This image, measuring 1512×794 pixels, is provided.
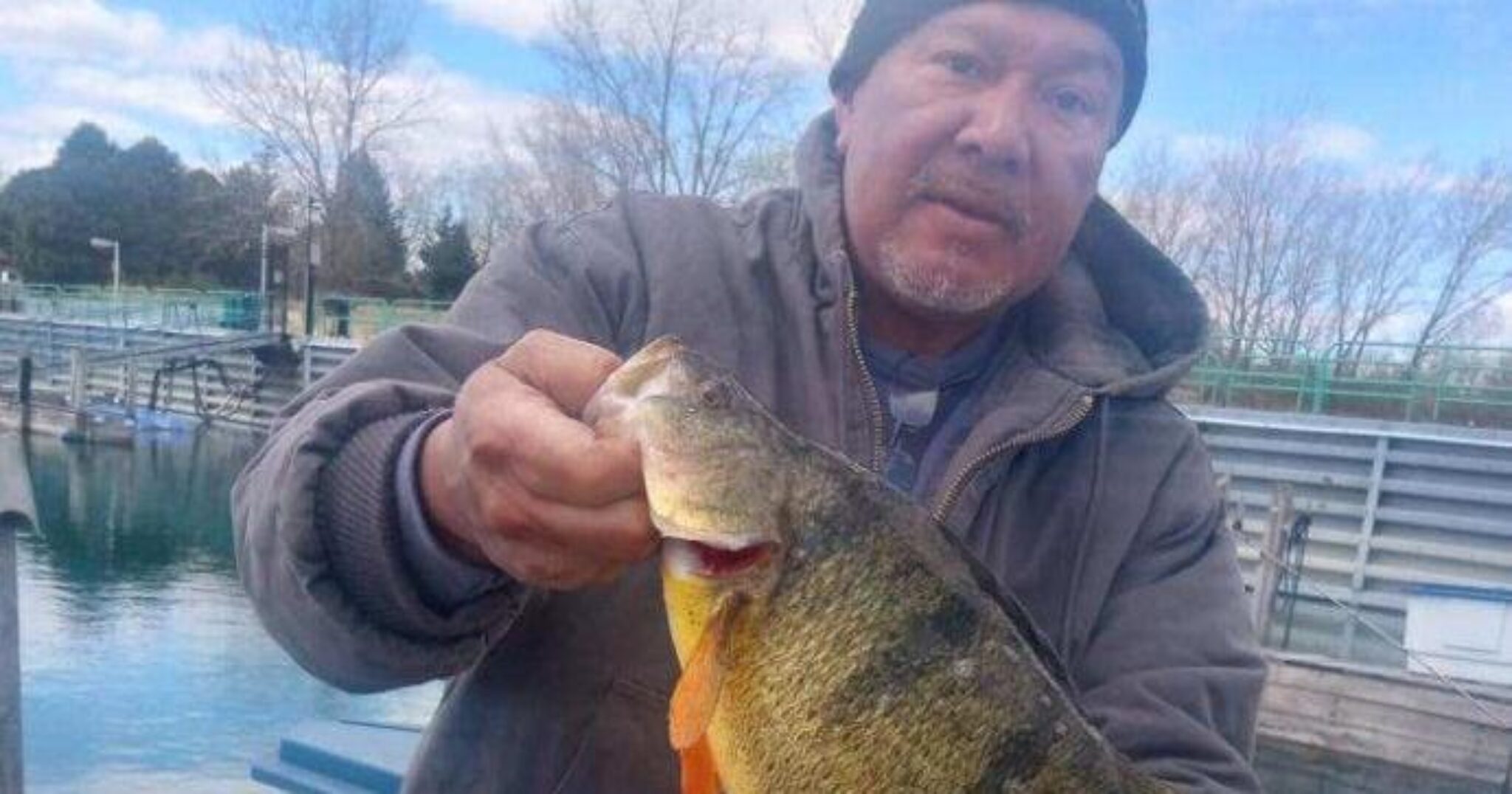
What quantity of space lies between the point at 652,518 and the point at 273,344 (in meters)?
30.8

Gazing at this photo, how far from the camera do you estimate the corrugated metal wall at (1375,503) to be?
1595 centimetres

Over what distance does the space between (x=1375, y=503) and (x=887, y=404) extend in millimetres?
16203

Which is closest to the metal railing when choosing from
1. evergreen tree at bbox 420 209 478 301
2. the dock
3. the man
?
evergreen tree at bbox 420 209 478 301

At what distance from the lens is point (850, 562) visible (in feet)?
5.47

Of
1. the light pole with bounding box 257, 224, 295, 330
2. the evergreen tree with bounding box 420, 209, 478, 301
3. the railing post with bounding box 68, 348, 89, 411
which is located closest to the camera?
the railing post with bounding box 68, 348, 89, 411

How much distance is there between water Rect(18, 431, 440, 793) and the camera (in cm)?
799

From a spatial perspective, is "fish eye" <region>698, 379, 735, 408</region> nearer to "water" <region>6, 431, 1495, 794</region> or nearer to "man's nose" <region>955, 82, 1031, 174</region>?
"man's nose" <region>955, 82, 1031, 174</region>

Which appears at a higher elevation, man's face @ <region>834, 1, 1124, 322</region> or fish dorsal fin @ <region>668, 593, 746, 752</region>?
man's face @ <region>834, 1, 1124, 322</region>

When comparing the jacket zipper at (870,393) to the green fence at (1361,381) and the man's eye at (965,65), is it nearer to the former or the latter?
the man's eye at (965,65)

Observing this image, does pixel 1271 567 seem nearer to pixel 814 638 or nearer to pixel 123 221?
Result: pixel 814 638

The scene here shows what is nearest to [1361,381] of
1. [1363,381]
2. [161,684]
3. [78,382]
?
[1363,381]

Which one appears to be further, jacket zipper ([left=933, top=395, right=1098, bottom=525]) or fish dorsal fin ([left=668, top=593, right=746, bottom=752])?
jacket zipper ([left=933, top=395, right=1098, bottom=525])

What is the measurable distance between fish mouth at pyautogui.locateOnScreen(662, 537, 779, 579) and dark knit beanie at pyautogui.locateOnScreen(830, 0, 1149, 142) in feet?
4.12

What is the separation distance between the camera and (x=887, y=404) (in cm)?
243
